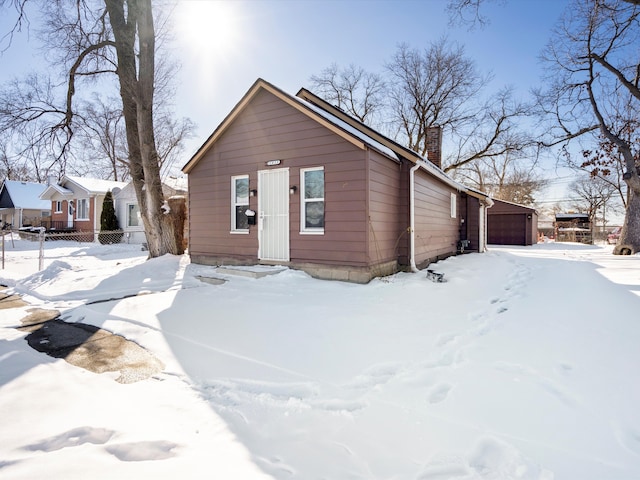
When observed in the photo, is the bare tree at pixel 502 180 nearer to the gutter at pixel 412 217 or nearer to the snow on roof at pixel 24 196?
the gutter at pixel 412 217

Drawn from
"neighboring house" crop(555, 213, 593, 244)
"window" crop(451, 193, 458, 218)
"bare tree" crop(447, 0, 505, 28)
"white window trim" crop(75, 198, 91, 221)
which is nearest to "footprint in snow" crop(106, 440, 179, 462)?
"bare tree" crop(447, 0, 505, 28)

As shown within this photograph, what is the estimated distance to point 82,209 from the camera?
72.1 feet

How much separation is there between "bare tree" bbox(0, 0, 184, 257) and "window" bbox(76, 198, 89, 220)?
12.2 m

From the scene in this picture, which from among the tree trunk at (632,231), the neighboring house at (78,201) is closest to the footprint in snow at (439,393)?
the tree trunk at (632,231)

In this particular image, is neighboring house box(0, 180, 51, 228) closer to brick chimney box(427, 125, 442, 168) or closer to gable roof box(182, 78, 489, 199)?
gable roof box(182, 78, 489, 199)

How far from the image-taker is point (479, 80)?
21.7 metres

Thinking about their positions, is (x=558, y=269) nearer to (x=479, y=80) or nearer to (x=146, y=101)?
(x=146, y=101)

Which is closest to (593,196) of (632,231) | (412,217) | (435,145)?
(632,231)

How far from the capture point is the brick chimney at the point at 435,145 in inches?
529

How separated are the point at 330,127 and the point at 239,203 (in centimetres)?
318

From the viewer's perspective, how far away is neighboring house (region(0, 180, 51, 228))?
29.0 meters

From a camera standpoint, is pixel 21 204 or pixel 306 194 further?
pixel 21 204

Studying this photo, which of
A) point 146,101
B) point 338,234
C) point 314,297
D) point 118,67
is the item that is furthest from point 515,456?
point 118,67

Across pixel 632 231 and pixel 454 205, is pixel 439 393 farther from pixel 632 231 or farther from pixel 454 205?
pixel 632 231
